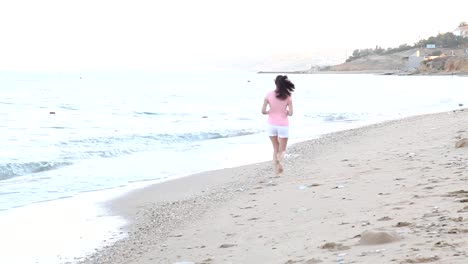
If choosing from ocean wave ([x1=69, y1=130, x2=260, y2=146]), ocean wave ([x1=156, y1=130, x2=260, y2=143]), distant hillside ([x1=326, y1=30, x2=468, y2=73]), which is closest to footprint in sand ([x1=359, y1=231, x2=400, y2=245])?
ocean wave ([x1=69, y1=130, x2=260, y2=146])

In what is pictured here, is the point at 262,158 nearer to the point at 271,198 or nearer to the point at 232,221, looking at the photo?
the point at 271,198

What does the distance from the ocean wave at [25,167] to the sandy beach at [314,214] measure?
4135 millimetres

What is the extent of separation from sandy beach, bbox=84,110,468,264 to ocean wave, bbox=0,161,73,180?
413 cm

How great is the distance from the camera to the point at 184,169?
1338 cm

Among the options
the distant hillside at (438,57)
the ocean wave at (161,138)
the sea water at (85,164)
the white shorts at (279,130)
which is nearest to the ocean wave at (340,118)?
the sea water at (85,164)

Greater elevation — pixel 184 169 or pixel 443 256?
pixel 443 256

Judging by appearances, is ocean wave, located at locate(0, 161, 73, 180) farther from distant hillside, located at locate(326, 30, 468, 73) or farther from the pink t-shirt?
distant hillside, located at locate(326, 30, 468, 73)

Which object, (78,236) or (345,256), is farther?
(78,236)

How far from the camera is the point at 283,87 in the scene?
9430mm

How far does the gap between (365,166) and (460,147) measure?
1.65 metres

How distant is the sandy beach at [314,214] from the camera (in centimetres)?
449

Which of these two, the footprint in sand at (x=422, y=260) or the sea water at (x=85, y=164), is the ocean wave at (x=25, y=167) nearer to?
the sea water at (x=85, y=164)

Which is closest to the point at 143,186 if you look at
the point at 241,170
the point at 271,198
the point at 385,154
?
the point at 241,170

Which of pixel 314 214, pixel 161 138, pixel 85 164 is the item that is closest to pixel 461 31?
pixel 161 138
